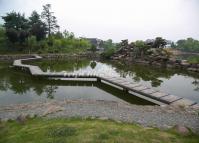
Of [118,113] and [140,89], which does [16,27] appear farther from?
[118,113]

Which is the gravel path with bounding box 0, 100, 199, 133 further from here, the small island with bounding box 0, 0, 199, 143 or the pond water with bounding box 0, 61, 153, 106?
the pond water with bounding box 0, 61, 153, 106

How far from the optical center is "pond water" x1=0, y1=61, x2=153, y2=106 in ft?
35.4

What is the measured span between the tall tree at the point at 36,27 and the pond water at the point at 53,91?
22884 millimetres

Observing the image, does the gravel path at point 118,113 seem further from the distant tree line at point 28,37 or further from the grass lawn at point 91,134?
the distant tree line at point 28,37

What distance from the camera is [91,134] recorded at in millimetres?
5070

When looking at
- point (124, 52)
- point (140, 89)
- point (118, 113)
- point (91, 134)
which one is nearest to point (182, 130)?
point (118, 113)

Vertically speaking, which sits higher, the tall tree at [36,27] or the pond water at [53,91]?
the tall tree at [36,27]

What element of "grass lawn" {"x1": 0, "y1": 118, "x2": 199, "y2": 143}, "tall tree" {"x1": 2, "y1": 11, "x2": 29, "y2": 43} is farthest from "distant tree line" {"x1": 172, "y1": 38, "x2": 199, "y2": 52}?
"grass lawn" {"x1": 0, "y1": 118, "x2": 199, "y2": 143}

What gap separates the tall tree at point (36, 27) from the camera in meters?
36.3

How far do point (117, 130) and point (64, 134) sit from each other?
154cm

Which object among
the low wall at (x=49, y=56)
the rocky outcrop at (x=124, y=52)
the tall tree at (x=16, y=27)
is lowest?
the low wall at (x=49, y=56)

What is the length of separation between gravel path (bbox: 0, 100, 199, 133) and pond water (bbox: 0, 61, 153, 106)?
2.29m

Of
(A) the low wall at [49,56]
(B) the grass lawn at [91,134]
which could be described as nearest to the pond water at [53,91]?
(B) the grass lawn at [91,134]

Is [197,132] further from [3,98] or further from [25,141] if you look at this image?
[3,98]
